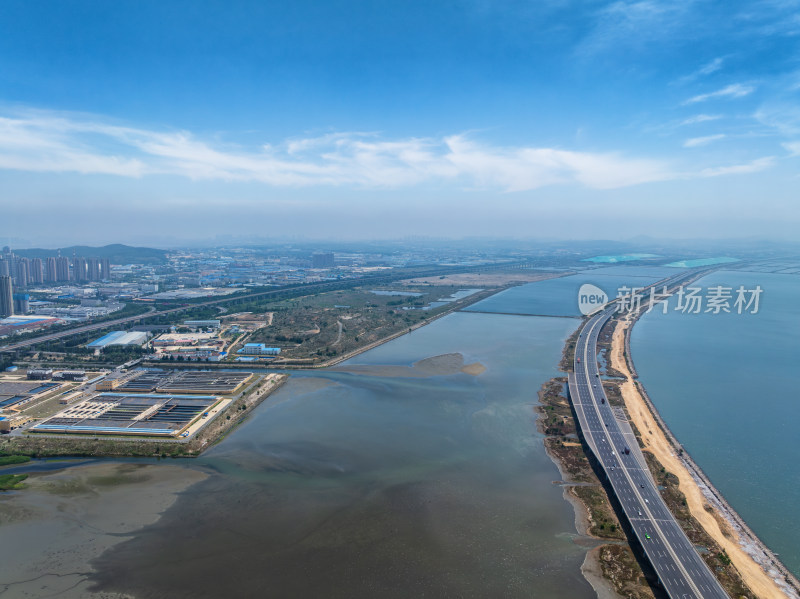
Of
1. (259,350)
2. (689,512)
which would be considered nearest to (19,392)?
(259,350)

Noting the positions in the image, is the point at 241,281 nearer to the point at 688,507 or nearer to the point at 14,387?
the point at 14,387

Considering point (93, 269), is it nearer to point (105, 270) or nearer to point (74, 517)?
point (105, 270)

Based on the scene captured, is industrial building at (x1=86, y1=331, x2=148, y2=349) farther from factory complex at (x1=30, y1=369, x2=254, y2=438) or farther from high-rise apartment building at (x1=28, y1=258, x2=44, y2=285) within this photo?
high-rise apartment building at (x1=28, y1=258, x2=44, y2=285)

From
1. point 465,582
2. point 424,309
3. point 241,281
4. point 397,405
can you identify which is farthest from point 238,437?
point 241,281

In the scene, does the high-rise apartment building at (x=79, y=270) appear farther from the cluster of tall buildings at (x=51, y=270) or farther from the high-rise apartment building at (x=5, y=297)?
the high-rise apartment building at (x=5, y=297)

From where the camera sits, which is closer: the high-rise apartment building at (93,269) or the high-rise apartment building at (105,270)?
Result: the high-rise apartment building at (93,269)

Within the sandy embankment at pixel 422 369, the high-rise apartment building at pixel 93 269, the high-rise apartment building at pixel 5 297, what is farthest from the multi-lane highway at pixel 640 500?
the high-rise apartment building at pixel 93 269
